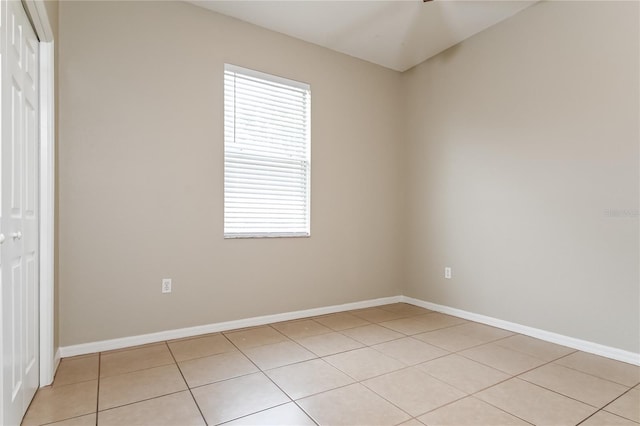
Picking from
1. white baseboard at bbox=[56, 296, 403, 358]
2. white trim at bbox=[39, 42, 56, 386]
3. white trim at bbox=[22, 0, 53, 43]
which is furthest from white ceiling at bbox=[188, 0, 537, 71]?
white baseboard at bbox=[56, 296, 403, 358]

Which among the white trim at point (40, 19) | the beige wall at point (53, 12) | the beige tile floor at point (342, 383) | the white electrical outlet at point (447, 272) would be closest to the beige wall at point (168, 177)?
the beige wall at point (53, 12)

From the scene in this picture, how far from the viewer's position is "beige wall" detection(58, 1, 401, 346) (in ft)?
8.40

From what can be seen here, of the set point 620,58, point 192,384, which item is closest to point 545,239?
point 620,58

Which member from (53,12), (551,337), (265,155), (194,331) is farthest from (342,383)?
(53,12)

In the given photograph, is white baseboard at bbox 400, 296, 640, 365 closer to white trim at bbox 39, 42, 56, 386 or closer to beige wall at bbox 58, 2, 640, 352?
beige wall at bbox 58, 2, 640, 352

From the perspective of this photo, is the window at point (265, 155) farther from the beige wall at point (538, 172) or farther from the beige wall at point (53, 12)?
the beige wall at point (538, 172)

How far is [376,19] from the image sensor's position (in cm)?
323

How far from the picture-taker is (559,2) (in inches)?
112

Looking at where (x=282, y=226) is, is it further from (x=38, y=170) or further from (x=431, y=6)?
(x=431, y=6)

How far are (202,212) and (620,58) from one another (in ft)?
10.9

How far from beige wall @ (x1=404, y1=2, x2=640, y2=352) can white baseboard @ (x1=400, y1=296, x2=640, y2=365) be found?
4cm

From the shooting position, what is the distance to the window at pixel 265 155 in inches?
126

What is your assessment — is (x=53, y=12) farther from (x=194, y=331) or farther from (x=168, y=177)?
(x=194, y=331)

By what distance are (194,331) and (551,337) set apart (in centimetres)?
290
